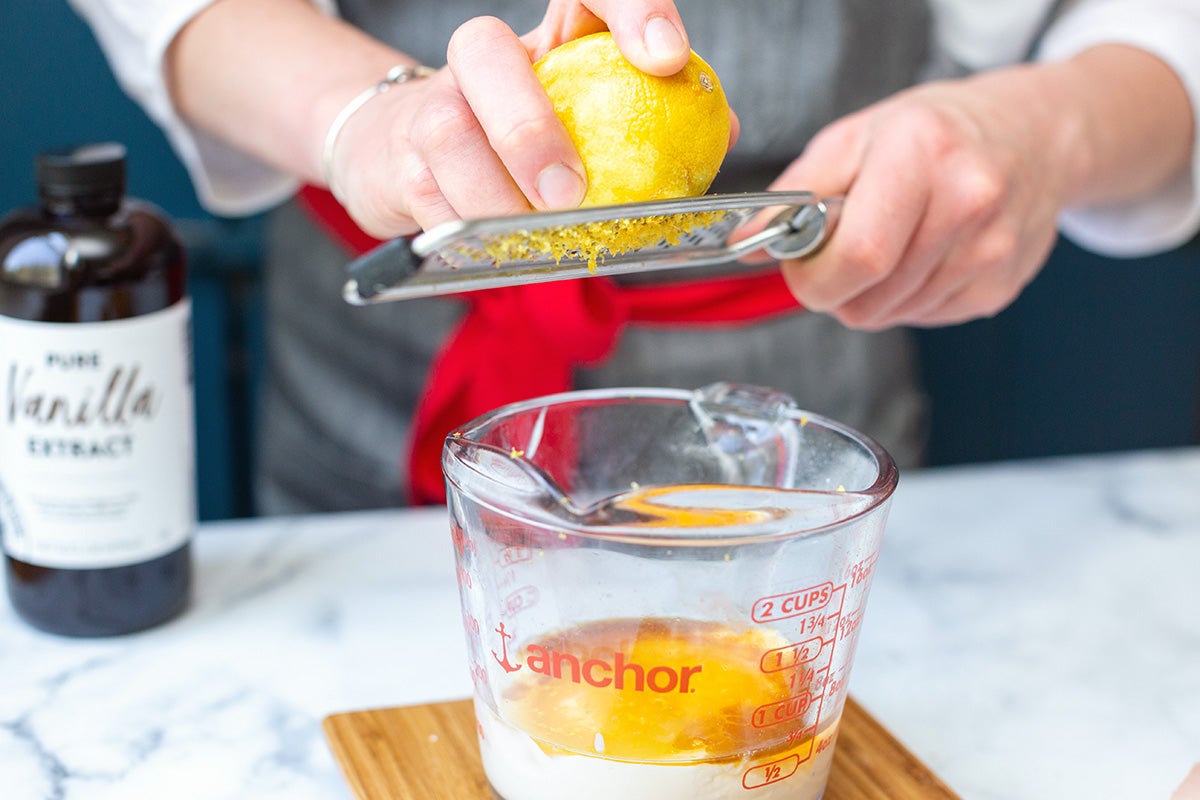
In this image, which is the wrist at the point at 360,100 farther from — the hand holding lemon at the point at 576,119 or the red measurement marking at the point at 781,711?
the red measurement marking at the point at 781,711

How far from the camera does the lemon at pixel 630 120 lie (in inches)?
17.4

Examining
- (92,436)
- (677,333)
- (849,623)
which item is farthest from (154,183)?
(849,623)

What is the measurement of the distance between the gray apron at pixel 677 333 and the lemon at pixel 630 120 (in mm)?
397

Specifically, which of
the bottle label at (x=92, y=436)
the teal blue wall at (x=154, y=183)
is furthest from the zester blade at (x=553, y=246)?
the teal blue wall at (x=154, y=183)

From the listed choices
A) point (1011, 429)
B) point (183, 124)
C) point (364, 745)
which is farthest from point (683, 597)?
point (1011, 429)

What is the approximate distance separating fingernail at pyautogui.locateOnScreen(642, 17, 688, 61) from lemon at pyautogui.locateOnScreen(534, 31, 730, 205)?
0.01m

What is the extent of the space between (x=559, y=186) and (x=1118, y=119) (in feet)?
1.63

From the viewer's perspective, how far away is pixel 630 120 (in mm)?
442

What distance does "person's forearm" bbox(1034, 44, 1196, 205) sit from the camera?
2.50 ft

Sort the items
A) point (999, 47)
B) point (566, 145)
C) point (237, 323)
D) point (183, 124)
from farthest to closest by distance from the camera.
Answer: point (237, 323) < point (999, 47) < point (183, 124) < point (566, 145)

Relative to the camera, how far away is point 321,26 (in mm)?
722

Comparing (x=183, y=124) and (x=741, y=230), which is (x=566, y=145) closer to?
(x=741, y=230)

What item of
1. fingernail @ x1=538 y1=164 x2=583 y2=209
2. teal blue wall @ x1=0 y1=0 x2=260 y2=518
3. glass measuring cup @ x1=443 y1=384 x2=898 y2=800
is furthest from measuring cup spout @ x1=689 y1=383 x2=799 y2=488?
teal blue wall @ x1=0 y1=0 x2=260 y2=518

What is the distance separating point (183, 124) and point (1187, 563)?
28.9 inches
